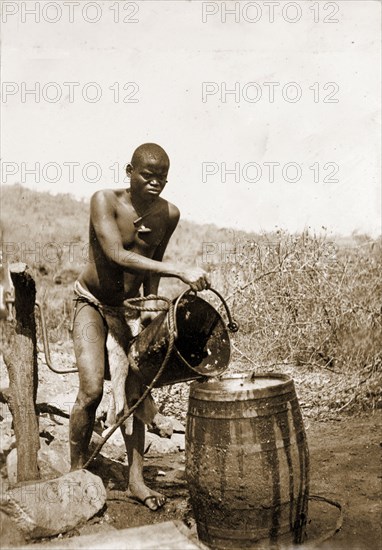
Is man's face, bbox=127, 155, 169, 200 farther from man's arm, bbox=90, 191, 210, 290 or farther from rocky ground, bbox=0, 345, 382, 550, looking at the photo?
rocky ground, bbox=0, 345, 382, 550

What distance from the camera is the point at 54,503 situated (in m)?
3.62

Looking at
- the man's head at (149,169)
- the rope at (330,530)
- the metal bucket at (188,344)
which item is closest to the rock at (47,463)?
the metal bucket at (188,344)

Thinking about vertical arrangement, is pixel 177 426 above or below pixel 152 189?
below

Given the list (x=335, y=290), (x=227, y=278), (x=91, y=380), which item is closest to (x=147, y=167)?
(x=91, y=380)

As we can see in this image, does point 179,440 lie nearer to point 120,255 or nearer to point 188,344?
point 188,344

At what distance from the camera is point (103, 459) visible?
4859mm

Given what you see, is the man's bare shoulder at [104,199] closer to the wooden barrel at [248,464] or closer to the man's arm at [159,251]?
the man's arm at [159,251]

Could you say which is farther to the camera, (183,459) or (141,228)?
(183,459)

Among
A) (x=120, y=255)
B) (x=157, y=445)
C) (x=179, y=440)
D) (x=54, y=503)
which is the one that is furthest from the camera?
(x=179, y=440)

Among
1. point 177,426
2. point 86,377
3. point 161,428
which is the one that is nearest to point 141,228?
point 86,377

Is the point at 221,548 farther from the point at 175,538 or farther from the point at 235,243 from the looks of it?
the point at 235,243

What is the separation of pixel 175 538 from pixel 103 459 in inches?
82.4

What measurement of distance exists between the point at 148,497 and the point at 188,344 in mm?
1053

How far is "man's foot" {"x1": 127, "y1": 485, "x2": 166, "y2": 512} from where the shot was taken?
4000 mm
